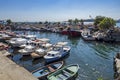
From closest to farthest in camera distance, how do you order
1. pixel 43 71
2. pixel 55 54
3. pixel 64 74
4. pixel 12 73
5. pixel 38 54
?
1. pixel 12 73
2. pixel 64 74
3. pixel 43 71
4. pixel 55 54
5. pixel 38 54

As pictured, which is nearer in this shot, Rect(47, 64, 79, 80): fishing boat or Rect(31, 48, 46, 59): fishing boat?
Rect(47, 64, 79, 80): fishing boat

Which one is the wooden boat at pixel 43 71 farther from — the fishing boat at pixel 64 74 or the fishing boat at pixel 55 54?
the fishing boat at pixel 55 54

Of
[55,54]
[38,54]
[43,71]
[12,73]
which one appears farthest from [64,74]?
[12,73]

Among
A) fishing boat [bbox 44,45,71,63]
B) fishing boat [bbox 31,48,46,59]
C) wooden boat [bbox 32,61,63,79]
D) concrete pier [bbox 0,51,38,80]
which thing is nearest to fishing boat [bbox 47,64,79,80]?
wooden boat [bbox 32,61,63,79]

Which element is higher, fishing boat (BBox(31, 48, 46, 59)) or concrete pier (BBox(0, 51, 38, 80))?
concrete pier (BBox(0, 51, 38, 80))

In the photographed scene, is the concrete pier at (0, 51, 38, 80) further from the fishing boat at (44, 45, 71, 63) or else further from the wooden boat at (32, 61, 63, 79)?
the fishing boat at (44, 45, 71, 63)

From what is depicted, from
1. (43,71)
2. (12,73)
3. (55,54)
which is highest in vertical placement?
(12,73)

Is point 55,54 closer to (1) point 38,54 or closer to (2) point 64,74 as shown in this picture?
(1) point 38,54

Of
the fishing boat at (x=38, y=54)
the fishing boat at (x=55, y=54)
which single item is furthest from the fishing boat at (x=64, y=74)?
the fishing boat at (x=38, y=54)

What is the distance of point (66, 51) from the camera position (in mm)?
38188

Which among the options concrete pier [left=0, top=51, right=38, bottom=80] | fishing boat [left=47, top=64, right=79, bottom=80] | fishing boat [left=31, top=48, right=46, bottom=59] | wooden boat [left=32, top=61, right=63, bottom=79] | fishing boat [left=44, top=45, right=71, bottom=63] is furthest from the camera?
fishing boat [left=31, top=48, right=46, bottom=59]

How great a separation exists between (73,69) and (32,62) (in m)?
10.1

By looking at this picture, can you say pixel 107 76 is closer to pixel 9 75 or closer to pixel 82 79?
pixel 82 79

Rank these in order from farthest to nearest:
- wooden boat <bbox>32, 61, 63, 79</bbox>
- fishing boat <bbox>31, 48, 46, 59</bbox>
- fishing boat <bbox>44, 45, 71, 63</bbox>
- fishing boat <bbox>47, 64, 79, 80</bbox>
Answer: fishing boat <bbox>31, 48, 46, 59</bbox>
fishing boat <bbox>44, 45, 71, 63</bbox>
wooden boat <bbox>32, 61, 63, 79</bbox>
fishing boat <bbox>47, 64, 79, 80</bbox>
